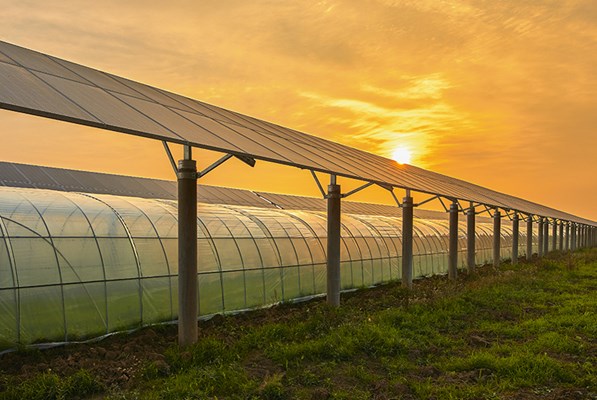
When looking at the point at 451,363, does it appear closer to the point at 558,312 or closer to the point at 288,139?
the point at 558,312

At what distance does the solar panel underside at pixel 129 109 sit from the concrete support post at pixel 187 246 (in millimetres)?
654

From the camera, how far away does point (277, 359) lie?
37.2 feet

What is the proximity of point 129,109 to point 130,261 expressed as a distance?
172 inches

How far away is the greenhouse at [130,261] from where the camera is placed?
40.0ft

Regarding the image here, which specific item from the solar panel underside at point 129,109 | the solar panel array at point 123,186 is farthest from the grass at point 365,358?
the solar panel array at point 123,186

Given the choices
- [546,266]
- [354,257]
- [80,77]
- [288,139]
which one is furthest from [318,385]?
[546,266]

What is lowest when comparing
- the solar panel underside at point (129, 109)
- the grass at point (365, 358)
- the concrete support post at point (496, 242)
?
the grass at point (365, 358)

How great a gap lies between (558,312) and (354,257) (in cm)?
818

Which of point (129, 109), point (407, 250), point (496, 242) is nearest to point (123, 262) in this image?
point (129, 109)

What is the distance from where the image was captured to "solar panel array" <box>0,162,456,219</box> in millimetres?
25344

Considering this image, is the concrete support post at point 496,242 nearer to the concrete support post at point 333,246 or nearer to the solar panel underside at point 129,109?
the solar panel underside at point 129,109

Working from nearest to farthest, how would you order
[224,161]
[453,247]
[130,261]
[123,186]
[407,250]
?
[224,161]
[130,261]
[407,250]
[453,247]
[123,186]

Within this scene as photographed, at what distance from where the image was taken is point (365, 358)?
1177cm

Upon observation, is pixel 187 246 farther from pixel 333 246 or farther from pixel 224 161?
pixel 333 246
